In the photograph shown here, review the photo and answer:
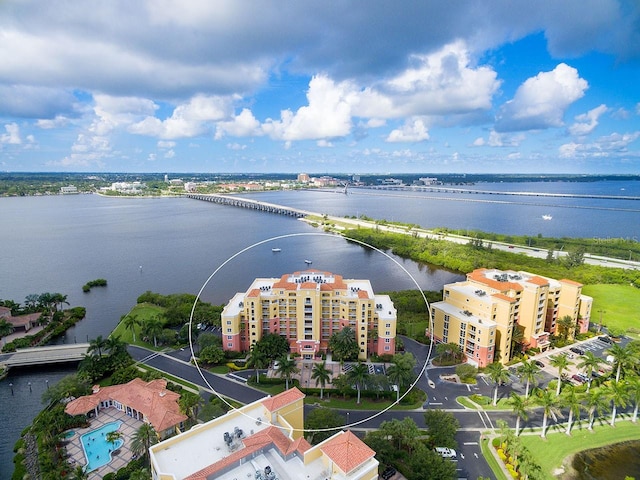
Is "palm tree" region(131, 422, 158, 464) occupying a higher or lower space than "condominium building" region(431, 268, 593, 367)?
A: lower

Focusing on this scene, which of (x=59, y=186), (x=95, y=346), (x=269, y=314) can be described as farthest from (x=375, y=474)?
(x=59, y=186)

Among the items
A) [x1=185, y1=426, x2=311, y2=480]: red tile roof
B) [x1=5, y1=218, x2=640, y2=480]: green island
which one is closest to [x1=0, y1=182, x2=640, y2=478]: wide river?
[x1=5, y1=218, x2=640, y2=480]: green island

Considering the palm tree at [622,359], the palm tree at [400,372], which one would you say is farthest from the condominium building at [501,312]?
the palm tree at [400,372]

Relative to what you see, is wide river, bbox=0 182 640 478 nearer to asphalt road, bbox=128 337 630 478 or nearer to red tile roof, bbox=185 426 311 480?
asphalt road, bbox=128 337 630 478

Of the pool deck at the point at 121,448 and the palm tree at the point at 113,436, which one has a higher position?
the palm tree at the point at 113,436

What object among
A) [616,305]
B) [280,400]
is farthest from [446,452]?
[616,305]

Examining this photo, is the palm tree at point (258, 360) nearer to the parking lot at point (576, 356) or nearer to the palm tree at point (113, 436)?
the palm tree at point (113, 436)

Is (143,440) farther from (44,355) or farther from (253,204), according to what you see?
(253,204)
